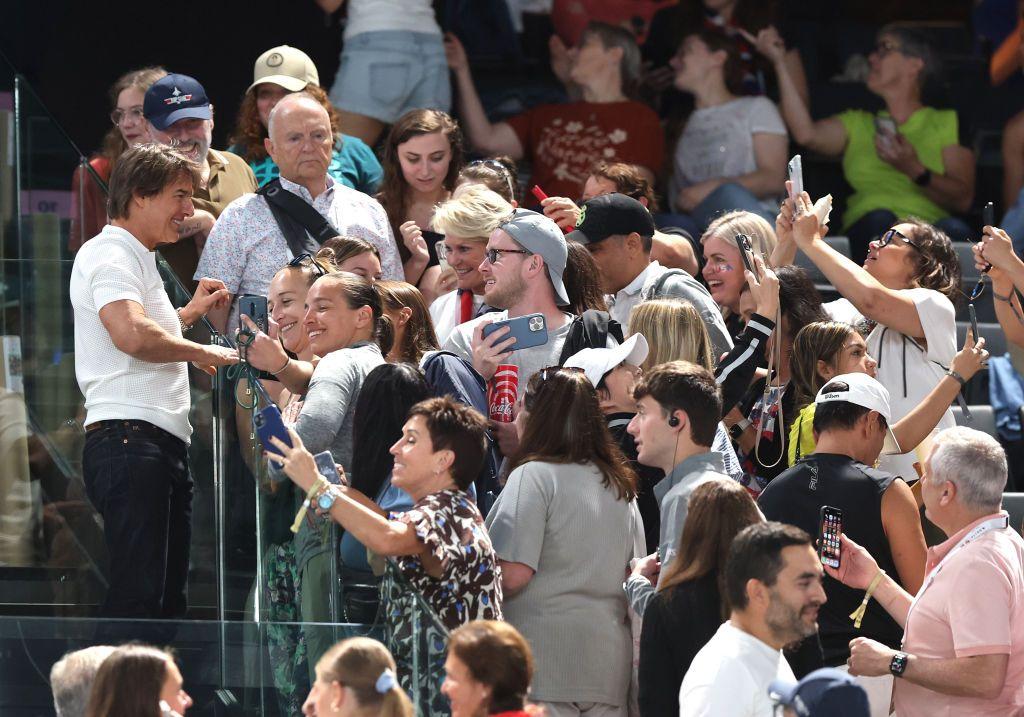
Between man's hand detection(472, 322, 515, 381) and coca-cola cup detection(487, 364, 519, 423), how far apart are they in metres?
0.06

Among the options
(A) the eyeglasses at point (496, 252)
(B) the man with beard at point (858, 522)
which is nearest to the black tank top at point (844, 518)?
(B) the man with beard at point (858, 522)

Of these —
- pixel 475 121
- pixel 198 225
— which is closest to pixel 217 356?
pixel 198 225

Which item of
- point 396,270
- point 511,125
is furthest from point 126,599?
point 511,125

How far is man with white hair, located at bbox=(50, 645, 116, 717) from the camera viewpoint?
4309 mm

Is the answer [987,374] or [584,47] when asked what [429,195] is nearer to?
[584,47]

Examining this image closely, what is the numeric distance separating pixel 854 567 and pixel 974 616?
1.17 feet

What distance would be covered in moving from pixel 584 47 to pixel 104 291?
426 centimetres

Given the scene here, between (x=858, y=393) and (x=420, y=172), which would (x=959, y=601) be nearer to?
(x=858, y=393)

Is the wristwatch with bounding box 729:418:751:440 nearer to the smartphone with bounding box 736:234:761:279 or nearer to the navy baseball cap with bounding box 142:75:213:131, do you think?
the smartphone with bounding box 736:234:761:279

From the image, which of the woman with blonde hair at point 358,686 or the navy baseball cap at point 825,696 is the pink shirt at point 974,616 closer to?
the navy baseball cap at point 825,696

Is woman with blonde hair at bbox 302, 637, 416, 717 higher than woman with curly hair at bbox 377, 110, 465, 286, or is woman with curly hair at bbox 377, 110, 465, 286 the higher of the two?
woman with curly hair at bbox 377, 110, 465, 286

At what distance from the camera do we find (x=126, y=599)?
5.41 m

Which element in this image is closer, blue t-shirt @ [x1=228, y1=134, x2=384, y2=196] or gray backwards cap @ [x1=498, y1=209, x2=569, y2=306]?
gray backwards cap @ [x1=498, y1=209, x2=569, y2=306]

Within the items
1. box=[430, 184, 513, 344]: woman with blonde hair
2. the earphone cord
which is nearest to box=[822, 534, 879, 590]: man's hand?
the earphone cord
